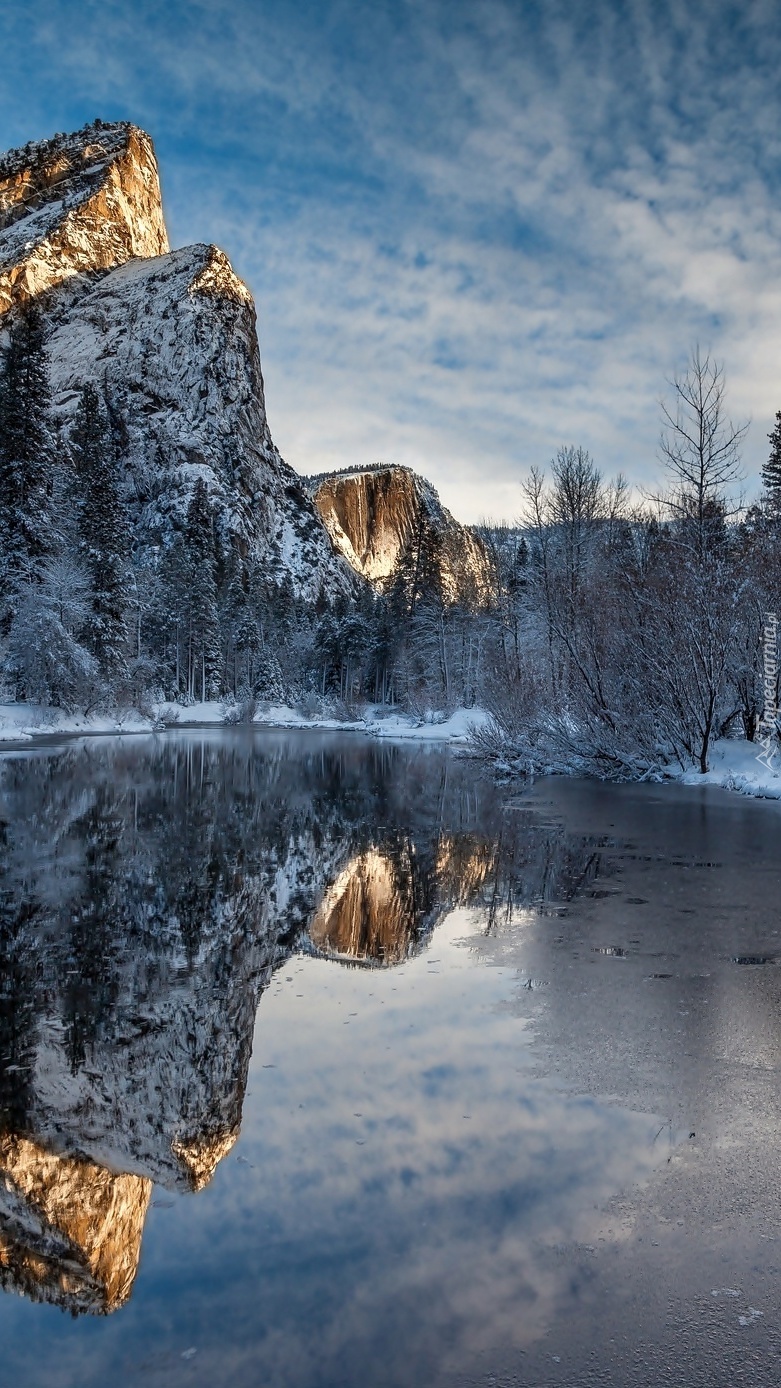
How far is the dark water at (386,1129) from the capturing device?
93.4 inches

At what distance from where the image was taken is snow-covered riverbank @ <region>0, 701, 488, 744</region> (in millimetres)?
35594

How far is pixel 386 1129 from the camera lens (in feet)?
11.7

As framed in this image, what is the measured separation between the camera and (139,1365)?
2279 millimetres

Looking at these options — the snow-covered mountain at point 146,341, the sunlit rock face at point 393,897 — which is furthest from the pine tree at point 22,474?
the snow-covered mountain at point 146,341

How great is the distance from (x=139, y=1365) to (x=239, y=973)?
3.30 meters

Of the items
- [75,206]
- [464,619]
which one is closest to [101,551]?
[464,619]

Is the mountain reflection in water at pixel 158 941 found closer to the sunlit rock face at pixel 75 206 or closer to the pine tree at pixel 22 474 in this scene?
the pine tree at pixel 22 474

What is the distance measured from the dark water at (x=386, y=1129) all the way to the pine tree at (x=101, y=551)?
39.2m

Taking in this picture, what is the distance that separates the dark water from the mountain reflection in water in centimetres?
2

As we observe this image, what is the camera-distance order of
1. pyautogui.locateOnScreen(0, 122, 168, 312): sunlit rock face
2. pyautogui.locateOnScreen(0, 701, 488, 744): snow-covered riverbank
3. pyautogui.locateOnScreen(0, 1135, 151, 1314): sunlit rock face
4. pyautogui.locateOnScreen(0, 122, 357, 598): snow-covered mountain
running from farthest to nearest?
pyautogui.locateOnScreen(0, 122, 168, 312): sunlit rock face, pyautogui.locateOnScreen(0, 122, 357, 598): snow-covered mountain, pyautogui.locateOnScreen(0, 701, 488, 744): snow-covered riverbank, pyautogui.locateOnScreen(0, 1135, 151, 1314): sunlit rock face

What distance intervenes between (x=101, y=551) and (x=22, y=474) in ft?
24.7

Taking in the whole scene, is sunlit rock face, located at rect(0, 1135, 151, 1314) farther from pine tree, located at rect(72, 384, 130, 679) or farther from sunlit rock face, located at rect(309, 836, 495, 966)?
pine tree, located at rect(72, 384, 130, 679)

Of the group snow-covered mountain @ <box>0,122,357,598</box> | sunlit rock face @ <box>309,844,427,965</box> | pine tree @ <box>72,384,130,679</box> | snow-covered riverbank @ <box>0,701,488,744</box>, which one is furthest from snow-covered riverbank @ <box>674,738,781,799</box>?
snow-covered mountain @ <box>0,122,357,598</box>

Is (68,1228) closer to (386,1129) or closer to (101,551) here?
(386,1129)
